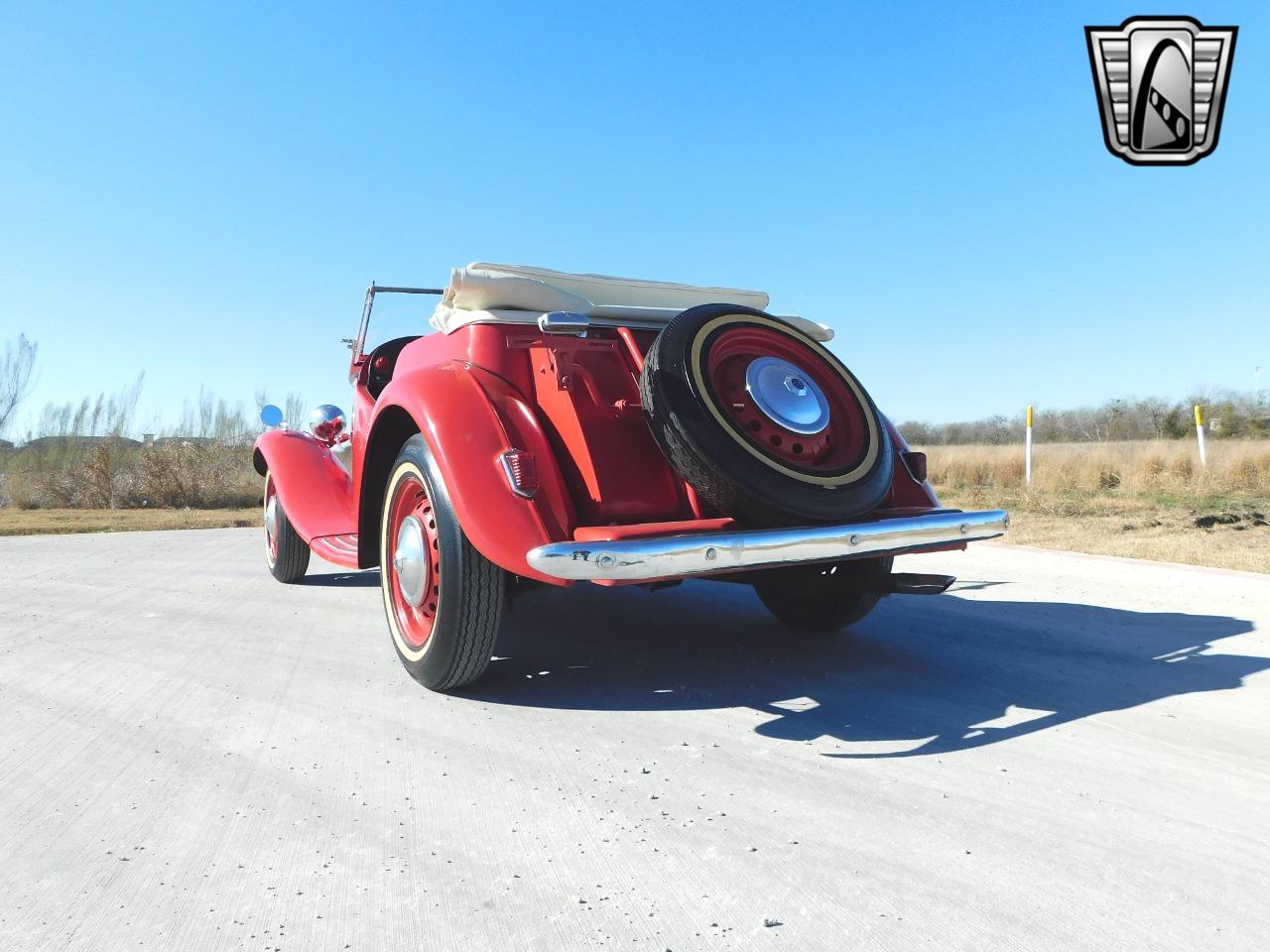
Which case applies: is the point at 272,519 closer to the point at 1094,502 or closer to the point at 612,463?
the point at 612,463

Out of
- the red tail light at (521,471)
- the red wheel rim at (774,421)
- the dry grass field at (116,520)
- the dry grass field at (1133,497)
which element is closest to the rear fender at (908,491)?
the red wheel rim at (774,421)

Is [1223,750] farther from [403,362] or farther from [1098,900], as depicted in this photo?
[403,362]

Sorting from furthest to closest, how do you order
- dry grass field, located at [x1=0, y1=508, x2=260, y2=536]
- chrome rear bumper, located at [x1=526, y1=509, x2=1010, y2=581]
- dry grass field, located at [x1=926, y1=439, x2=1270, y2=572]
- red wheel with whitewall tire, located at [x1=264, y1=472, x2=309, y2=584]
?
dry grass field, located at [x1=0, y1=508, x2=260, y2=536] < dry grass field, located at [x1=926, y1=439, x2=1270, y2=572] < red wheel with whitewall tire, located at [x1=264, y1=472, x2=309, y2=584] < chrome rear bumper, located at [x1=526, y1=509, x2=1010, y2=581]

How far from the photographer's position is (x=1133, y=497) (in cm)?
1216

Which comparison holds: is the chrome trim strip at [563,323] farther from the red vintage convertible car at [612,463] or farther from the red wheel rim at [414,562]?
the red wheel rim at [414,562]

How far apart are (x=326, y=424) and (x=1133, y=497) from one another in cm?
1076

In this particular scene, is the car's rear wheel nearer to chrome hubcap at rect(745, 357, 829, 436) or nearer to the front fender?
chrome hubcap at rect(745, 357, 829, 436)

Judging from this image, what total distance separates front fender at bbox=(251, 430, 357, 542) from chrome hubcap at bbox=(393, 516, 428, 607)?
5.73 ft

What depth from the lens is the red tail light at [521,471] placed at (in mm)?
2936

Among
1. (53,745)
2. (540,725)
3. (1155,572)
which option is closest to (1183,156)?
(1155,572)

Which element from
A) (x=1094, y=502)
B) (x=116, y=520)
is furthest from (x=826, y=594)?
(x=116, y=520)

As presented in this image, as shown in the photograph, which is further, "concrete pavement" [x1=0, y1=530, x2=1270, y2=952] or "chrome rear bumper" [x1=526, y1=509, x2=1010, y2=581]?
"chrome rear bumper" [x1=526, y1=509, x2=1010, y2=581]

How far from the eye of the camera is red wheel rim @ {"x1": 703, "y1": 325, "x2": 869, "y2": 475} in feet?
10.2

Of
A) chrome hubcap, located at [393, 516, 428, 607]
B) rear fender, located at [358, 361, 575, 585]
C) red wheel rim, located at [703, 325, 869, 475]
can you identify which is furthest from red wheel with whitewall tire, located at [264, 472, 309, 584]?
red wheel rim, located at [703, 325, 869, 475]
